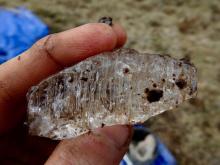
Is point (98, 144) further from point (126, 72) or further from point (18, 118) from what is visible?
point (18, 118)

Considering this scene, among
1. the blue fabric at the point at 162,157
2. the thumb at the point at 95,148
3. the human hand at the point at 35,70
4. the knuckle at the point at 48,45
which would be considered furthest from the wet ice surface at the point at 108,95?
the blue fabric at the point at 162,157

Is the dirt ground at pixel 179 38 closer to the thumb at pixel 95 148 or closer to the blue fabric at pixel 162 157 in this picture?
the blue fabric at pixel 162 157

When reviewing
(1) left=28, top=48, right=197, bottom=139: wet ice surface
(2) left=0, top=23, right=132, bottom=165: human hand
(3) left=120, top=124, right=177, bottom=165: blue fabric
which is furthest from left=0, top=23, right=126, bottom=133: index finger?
(3) left=120, top=124, right=177, bottom=165: blue fabric

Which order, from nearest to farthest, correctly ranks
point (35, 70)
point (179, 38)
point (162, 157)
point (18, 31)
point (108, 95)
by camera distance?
point (108, 95)
point (35, 70)
point (162, 157)
point (18, 31)
point (179, 38)

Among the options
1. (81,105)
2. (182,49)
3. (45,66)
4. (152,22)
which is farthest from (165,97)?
(152,22)

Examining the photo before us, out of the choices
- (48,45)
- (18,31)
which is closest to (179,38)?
(18,31)

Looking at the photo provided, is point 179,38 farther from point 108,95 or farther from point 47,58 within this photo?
point 108,95
